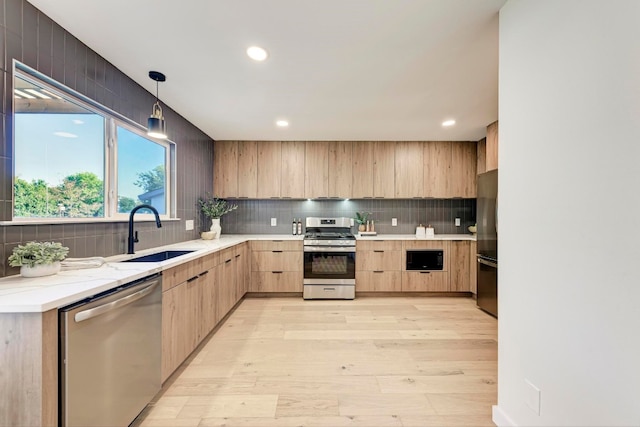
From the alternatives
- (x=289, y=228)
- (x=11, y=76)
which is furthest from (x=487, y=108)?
(x=11, y=76)

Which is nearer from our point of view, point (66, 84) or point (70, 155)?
point (66, 84)

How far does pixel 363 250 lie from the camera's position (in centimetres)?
385

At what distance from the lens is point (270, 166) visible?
4.12 metres

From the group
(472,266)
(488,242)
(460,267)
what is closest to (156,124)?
(488,242)

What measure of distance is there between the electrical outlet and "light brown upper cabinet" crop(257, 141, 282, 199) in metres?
3.53

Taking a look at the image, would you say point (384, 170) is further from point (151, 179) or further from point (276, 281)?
point (151, 179)

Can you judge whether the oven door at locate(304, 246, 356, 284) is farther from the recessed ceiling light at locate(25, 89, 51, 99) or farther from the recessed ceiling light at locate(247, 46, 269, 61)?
the recessed ceiling light at locate(25, 89, 51, 99)

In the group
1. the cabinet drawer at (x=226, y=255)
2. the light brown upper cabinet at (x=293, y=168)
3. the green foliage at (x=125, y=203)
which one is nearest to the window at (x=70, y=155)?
the green foliage at (x=125, y=203)

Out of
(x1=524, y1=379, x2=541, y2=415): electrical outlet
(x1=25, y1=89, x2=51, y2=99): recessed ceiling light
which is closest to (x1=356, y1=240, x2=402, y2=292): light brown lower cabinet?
(x1=524, y1=379, x2=541, y2=415): electrical outlet

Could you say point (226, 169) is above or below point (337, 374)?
above

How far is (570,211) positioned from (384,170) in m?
3.15

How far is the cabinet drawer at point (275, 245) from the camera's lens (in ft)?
12.5

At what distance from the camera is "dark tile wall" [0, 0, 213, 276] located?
1352mm

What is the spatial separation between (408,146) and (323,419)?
12.3 ft
